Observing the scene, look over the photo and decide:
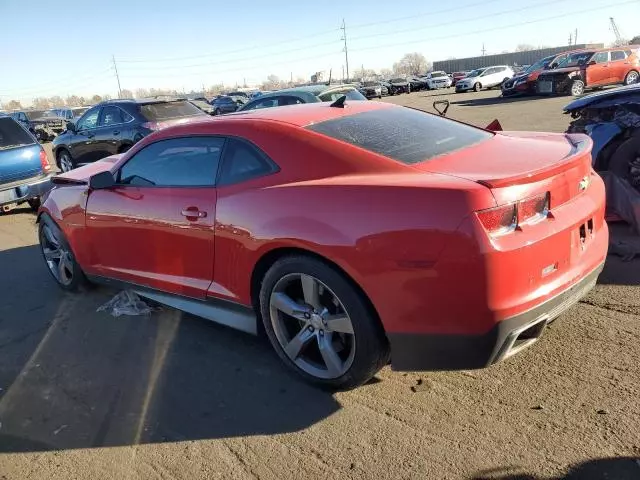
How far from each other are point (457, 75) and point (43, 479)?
2123 inches

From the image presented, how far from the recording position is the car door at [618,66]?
23.0m

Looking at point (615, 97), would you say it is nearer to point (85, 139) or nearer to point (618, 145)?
point (618, 145)

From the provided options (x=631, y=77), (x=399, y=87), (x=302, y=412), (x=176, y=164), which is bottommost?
(x=302, y=412)

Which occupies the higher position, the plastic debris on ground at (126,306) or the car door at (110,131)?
the car door at (110,131)

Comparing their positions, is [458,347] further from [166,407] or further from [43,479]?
[43,479]

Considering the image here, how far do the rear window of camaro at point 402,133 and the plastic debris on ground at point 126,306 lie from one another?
2211 millimetres

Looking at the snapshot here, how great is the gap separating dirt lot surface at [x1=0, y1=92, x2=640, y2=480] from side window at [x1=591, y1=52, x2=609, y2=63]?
22.5m

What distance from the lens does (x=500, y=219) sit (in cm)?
239

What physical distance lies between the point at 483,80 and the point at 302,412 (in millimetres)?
37089

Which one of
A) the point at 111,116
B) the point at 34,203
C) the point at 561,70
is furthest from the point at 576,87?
the point at 34,203

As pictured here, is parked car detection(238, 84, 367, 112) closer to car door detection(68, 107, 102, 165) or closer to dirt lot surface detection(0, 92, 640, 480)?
car door detection(68, 107, 102, 165)

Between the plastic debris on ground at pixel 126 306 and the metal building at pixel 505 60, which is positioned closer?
the plastic debris on ground at pixel 126 306

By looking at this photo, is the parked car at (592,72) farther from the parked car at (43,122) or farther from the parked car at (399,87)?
the parked car at (43,122)

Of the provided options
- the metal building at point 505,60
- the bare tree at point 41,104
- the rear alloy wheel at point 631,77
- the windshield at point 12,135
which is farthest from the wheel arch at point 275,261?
the bare tree at point 41,104
